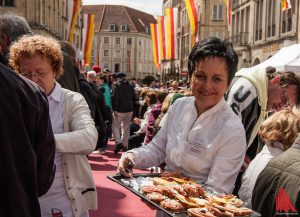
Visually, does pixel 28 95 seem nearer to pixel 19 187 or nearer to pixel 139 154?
pixel 19 187

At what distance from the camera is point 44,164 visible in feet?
6.16

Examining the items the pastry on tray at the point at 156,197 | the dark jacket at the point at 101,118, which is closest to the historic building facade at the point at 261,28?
the dark jacket at the point at 101,118

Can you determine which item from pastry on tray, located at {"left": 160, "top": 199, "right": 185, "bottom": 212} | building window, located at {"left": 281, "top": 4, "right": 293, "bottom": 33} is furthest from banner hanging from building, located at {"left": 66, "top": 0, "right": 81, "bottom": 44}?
pastry on tray, located at {"left": 160, "top": 199, "right": 185, "bottom": 212}

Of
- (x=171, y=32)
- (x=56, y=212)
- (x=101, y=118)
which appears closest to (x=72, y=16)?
(x=171, y=32)

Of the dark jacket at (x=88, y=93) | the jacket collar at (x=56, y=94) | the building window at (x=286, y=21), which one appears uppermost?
the building window at (x=286, y=21)

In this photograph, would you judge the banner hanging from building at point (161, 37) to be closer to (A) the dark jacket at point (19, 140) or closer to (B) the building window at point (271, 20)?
(B) the building window at point (271, 20)

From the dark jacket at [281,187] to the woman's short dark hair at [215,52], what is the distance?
21.6 inches

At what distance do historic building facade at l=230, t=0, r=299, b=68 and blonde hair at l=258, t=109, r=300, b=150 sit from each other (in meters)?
25.3

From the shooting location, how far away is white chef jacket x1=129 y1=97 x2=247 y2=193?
95.2 inches

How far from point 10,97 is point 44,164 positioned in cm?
41

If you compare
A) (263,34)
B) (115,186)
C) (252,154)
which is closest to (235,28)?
(263,34)

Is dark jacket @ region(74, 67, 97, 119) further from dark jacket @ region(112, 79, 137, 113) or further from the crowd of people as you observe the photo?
dark jacket @ region(112, 79, 137, 113)

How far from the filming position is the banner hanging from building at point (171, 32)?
18.3 meters

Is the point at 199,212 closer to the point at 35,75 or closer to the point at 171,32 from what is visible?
the point at 35,75
